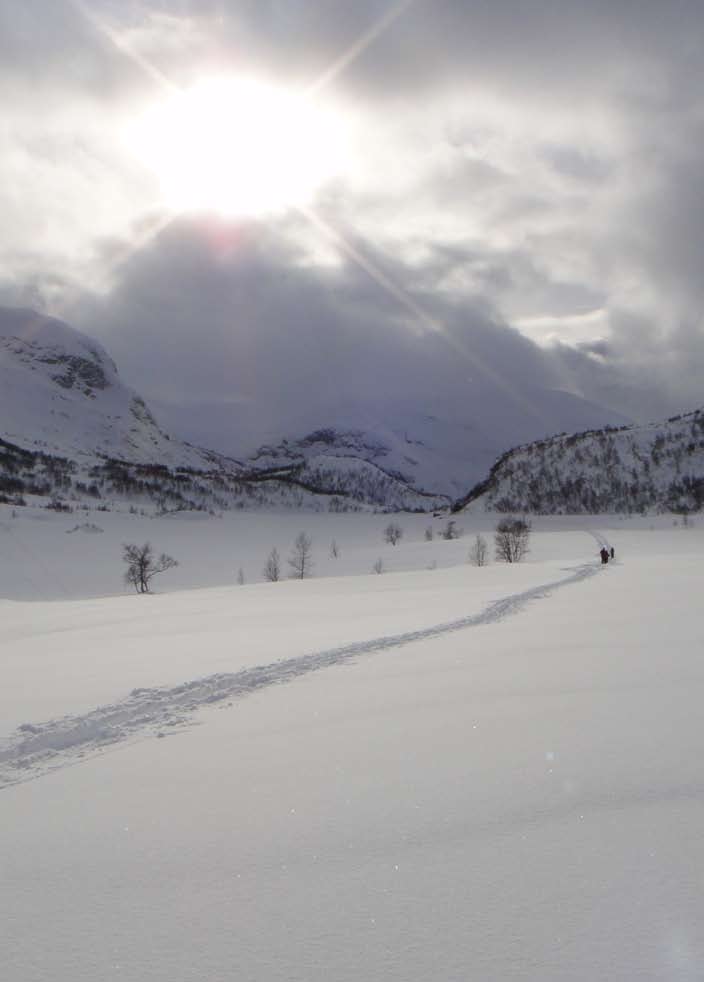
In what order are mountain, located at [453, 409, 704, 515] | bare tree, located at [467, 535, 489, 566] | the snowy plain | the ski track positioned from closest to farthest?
the snowy plain
the ski track
bare tree, located at [467, 535, 489, 566]
mountain, located at [453, 409, 704, 515]

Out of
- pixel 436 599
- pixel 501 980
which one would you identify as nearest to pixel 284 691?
pixel 501 980

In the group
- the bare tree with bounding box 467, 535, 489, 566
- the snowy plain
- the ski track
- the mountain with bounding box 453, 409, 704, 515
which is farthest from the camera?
the mountain with bounding box 453, 409, 704, 515

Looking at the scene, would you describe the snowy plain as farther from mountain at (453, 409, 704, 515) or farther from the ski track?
mountain at (453, 409, 704, 515)

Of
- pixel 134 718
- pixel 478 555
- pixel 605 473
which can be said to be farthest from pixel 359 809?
pixel 605 473

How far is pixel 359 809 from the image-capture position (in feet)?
13.8

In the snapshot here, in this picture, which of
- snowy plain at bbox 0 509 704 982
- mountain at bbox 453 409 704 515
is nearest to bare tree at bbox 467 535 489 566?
snowy plain at bbox 0 509 704 982

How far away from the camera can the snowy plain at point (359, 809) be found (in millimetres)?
2912

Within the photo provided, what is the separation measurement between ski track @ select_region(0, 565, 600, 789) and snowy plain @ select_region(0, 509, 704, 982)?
0.11ft

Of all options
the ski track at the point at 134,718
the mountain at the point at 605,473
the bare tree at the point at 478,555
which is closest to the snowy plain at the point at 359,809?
→ the ski track at the point at 134,718

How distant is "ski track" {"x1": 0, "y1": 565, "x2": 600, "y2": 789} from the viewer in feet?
18.9

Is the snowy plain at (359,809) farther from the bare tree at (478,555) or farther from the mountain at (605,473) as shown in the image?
the mountain at (605,473)

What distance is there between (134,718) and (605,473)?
6680 inches

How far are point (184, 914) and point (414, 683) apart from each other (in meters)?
4.75

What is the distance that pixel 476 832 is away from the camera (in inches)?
150
